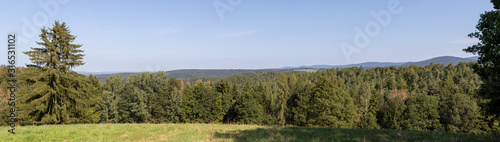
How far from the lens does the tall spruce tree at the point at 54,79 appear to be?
26.4 m

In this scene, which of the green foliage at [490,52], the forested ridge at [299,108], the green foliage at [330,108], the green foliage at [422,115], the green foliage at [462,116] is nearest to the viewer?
the green foliage at [490,52]

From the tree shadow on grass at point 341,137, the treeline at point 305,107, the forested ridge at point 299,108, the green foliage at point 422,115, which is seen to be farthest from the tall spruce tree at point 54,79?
the green foliage at point 422,115

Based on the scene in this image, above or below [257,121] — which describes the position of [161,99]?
above

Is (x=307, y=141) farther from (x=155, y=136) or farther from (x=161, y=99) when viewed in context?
(x=161, y=99)

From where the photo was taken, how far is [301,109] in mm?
48281

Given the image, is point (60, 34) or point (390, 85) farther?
point (390, 85)

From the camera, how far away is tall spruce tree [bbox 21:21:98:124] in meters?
26.4

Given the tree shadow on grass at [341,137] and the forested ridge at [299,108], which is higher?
the tree shadow on grass at [341,137]

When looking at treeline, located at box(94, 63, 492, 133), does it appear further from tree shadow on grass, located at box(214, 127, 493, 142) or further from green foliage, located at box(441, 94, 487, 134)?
tree shadow on grass, located at box(214, 127, 493, 142)

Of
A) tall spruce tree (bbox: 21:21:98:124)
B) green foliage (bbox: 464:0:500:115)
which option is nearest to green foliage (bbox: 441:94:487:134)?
green foliage (bbox: 464:0:500:115)

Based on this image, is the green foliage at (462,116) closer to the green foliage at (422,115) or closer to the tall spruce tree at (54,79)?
the green foliage at (422,115)

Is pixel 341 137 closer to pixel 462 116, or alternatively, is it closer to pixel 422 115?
pixel 422 115

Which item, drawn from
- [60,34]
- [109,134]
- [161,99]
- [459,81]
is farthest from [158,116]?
[459,81]

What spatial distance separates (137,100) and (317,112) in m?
40.8
